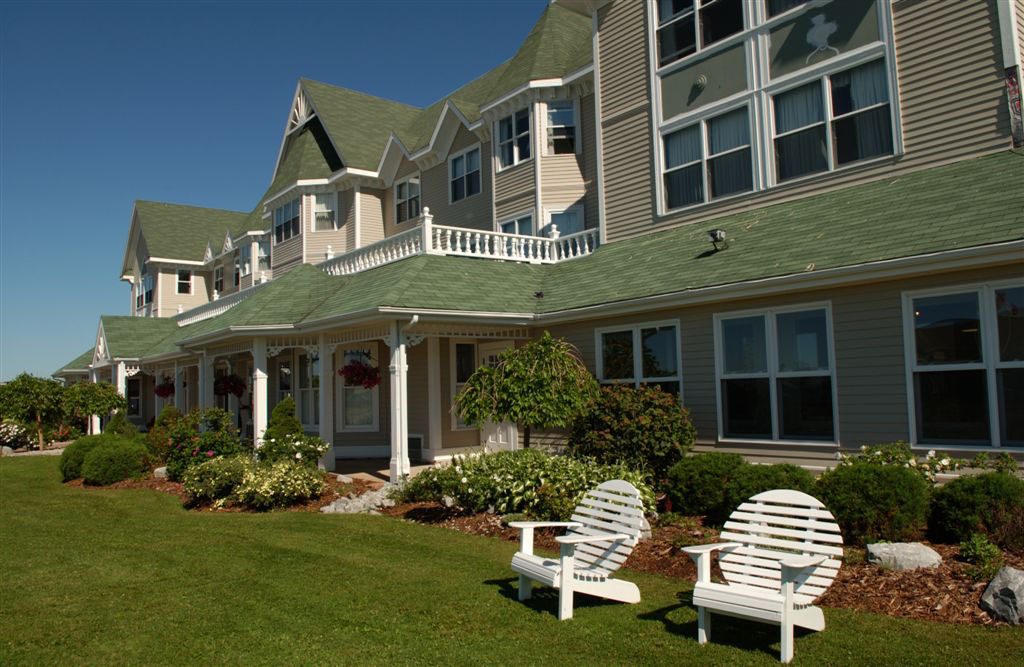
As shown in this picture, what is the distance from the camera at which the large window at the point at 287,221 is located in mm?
28391

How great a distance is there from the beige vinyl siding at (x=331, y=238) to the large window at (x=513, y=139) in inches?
314

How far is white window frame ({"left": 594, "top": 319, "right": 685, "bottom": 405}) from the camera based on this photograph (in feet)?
43.9

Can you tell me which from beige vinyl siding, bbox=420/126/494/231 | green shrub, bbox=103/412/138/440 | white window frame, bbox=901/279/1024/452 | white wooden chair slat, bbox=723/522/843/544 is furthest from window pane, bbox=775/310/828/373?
green shrub, bbox=103/412/138/440

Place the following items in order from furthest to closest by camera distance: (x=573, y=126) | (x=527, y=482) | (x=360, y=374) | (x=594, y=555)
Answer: (x=573, y=126) < (x=360, y=374) < (x=527, y=482) < (x=594, y=555)

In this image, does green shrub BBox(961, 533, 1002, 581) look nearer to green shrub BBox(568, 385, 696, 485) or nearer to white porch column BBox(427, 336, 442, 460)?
green shrub BBox(568, 385, 696, 485)

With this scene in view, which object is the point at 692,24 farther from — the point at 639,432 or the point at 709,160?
the point at 639,432

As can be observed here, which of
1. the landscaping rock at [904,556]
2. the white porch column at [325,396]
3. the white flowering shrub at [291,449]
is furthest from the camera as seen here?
the white porch column at [325,396]

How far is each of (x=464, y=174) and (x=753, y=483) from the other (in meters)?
16.3

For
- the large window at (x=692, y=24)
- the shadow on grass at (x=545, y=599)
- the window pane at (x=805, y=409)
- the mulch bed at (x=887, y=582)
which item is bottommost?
the shadow on grass at (x=545, y=599)

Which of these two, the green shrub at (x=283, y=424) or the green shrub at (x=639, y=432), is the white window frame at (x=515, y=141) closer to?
the green shrub at (x=283, y=424)

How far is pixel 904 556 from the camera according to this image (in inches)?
296

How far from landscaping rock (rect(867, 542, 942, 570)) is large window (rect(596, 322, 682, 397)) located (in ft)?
19.1

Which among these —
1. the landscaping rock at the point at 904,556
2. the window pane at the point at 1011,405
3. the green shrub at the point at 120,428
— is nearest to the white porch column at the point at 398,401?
the landscaping rock at the point at 904,556

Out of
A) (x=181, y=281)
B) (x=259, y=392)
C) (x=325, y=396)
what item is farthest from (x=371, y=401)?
(x=181, y=281)
